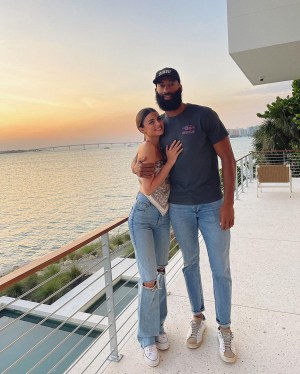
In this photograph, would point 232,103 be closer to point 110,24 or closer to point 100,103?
point 110,24

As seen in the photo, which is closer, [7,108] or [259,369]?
[259,369]

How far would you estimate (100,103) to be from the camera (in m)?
27.2

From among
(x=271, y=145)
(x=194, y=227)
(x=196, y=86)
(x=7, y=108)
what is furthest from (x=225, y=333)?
(x=7, y=108)

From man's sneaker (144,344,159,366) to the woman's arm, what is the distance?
2.92 ft

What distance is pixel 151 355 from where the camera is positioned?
5.56ft

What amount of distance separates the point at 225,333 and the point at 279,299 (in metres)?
0.87

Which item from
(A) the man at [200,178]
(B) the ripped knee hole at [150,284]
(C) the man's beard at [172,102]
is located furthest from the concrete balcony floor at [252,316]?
(C) the man's beard at [172,102]

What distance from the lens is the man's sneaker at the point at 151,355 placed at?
1.68 metres

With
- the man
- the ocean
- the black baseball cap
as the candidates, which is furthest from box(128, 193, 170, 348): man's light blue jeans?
the ocean

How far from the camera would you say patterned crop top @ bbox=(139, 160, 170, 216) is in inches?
62.4

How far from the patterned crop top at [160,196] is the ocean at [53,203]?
10439mm

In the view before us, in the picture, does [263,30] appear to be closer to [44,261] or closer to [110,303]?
[110,303]

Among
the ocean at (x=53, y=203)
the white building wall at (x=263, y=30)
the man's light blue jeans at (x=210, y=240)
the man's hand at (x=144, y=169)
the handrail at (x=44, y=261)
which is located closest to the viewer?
the handrail at (x=44, y=261)

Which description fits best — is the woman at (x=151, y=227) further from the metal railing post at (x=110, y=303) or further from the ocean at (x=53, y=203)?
the ocean at (x=53, y=203)
